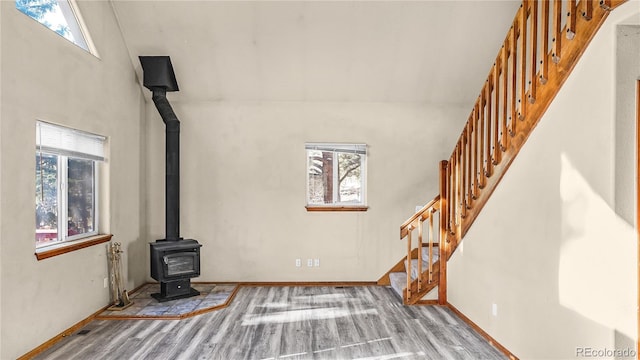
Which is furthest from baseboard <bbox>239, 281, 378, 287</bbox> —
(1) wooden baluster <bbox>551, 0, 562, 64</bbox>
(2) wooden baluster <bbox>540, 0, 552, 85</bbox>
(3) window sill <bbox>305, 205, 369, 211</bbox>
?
(1) wooden baluster <bbox>551, 0, 562, 64</bbox>

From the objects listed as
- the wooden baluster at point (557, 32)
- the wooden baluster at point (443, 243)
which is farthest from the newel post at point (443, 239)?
the wooden baluster at point (557, 32)

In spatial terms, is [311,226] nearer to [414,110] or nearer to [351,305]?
[351,305]

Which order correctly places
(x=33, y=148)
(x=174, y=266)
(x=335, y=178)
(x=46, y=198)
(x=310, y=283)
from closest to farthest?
(x=33, y=148) < (x=46, y=198) < (x=174, y=266) < (x=310, y=283) < (x=335, y=178)

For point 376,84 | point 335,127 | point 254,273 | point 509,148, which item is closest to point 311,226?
point 254,273

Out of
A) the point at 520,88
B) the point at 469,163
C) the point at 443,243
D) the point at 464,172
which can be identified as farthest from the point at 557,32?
the point at 443,243

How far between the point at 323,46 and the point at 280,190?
214 centimetres

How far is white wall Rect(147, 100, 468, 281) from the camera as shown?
18.8 feet

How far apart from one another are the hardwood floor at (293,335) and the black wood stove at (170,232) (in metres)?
0.71

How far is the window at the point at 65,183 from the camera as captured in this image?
11.8 ft

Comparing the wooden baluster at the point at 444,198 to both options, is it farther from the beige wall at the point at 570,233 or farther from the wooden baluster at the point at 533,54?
the wooden baluster at the point at 533,54

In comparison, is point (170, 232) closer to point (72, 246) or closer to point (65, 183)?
point (72, 246)

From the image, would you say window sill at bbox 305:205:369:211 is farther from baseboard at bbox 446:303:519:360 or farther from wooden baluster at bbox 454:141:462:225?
baseboard at bbox 446:303:519:360

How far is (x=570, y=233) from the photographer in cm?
247

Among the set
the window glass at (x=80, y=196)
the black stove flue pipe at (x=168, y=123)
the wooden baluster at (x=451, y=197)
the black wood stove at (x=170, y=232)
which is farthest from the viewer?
the black stove flue pipe at (x=168, y=123)
